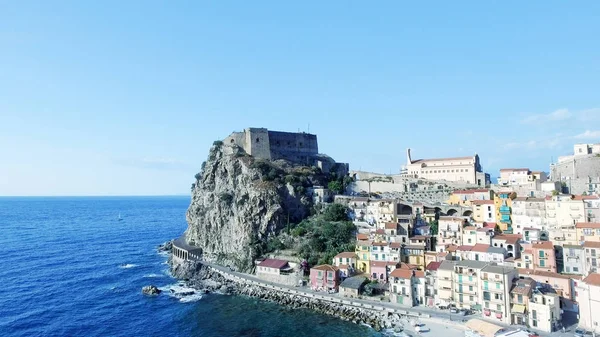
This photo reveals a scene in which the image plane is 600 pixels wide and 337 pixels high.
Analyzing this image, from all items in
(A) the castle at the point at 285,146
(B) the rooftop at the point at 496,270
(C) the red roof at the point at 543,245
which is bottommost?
(B) the rooftop at the point at 496,270

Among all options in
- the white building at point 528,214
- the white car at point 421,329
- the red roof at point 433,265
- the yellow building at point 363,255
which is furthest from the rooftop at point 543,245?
the yellow building at point 363,255

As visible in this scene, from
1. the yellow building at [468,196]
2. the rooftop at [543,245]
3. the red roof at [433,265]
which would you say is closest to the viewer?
the rooftop at [543,245]

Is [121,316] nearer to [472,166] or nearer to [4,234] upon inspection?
[472,166]

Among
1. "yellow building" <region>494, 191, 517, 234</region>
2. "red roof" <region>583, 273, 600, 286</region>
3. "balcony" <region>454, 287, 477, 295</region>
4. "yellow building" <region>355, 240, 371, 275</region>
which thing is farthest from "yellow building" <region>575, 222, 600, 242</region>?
"yellow building" <region>355, 240, 371, 275</region>

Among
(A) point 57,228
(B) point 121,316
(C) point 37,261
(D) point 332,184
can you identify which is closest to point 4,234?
(A) point 57,228

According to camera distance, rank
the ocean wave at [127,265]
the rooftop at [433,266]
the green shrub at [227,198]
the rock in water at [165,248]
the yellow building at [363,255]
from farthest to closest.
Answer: the rock in water at [165,248], the green shrub at [227,198], the ocean wave at [127,265], the yellow building at [363,255], the rooftop at [433,266]

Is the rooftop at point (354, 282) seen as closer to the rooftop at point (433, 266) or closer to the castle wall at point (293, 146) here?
the rooftop at point (433, 266)

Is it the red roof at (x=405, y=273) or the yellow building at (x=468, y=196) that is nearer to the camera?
the red roof at (x=405, y=273)
